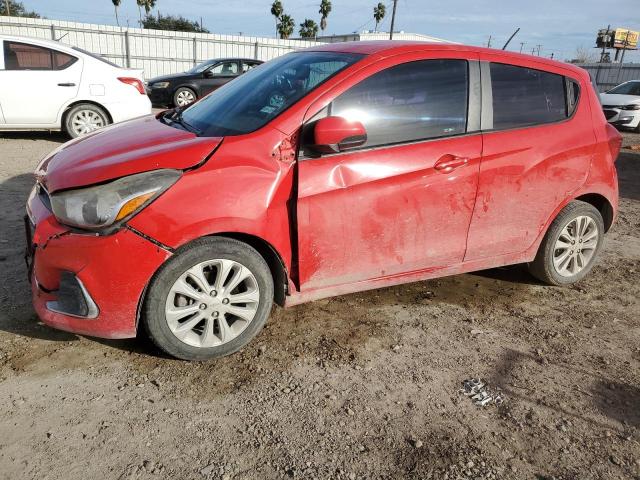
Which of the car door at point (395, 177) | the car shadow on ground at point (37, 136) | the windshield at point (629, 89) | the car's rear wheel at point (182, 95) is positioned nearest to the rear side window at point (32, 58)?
the car shadow on ground at point (37, 136)

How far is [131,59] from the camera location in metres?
22.3

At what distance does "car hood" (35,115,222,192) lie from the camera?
106 inches

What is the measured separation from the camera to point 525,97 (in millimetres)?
3631

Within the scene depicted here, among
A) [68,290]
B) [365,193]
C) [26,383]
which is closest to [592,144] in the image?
[365,193]

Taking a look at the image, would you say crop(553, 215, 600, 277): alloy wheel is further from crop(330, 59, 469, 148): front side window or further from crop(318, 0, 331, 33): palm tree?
crop(318, 0, 331, 33): palm tree

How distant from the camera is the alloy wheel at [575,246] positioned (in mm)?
4027

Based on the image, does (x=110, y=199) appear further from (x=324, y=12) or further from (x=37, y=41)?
(x=324, y=12)

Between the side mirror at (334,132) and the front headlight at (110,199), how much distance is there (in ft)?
2.50

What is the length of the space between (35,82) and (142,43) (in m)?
16.2

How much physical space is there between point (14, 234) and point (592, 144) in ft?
15.7

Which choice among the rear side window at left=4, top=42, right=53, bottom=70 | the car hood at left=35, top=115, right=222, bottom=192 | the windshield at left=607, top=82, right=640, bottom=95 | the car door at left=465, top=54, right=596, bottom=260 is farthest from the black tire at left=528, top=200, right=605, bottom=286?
the windshield at left=607, top=82, right=640, bottom=95

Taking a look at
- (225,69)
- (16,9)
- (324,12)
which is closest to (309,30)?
(324,12)

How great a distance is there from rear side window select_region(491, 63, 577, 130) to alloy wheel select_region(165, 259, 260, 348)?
197cm

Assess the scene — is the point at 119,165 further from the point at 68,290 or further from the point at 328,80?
the point at 328,80
